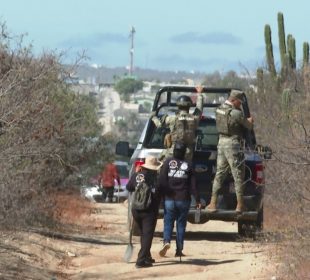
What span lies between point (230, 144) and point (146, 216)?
2382 mm

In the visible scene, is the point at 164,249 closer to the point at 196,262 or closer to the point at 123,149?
the point at 196,262

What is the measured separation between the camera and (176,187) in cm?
1276

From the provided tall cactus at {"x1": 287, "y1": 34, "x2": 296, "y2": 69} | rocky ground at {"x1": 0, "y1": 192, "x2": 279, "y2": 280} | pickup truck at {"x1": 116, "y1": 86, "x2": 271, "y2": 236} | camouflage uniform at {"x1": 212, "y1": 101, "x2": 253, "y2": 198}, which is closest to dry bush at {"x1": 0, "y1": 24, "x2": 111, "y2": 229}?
rocky ground at {"x1": 0, "y1": 192, "x2": 279, "y2": 280}

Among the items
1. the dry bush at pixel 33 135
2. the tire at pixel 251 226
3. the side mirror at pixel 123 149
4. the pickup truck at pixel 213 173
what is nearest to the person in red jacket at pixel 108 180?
the dry bush at pixel 33 135

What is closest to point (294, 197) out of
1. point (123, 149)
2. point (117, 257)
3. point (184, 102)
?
point (184, 102)

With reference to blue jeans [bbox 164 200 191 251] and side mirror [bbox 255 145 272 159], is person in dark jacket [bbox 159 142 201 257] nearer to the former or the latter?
blue jeans [bbox 164 200 191 251]

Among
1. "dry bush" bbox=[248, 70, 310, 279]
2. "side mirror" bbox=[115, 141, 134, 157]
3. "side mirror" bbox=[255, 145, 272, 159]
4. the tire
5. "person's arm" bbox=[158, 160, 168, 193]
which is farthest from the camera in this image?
"side mirror" bbox=[115, 141, 134, 157]

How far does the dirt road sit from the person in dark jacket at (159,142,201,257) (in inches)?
21.4

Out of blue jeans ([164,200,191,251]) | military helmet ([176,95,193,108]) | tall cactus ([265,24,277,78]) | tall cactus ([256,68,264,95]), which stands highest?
tall cactus ([265,24,277,78])

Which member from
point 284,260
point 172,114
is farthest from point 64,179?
point 284,260

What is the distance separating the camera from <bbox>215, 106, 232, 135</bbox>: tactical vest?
14.2m

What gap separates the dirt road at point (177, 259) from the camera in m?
12.2

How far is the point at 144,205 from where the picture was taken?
12.4 meters

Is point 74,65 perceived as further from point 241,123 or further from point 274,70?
point 274,70
